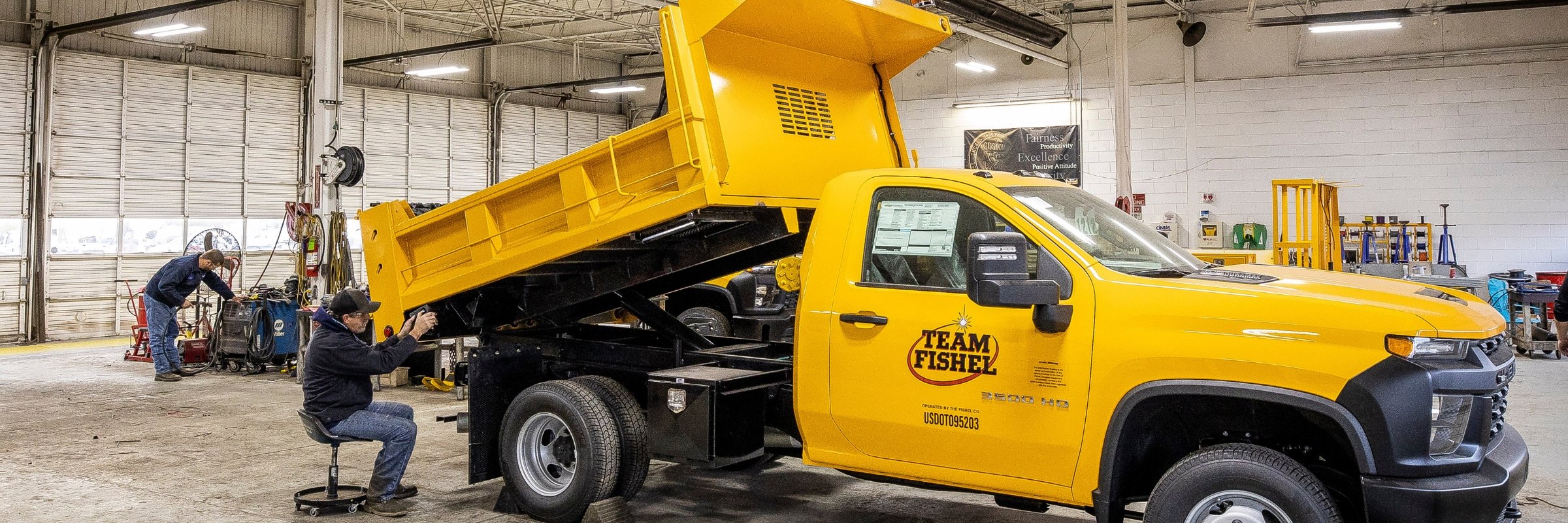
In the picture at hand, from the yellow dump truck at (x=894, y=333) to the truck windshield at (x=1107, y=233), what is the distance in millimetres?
21

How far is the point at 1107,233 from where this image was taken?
14.8ft

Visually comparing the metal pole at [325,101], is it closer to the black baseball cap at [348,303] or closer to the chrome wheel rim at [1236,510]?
the black baseball cap at [348,303]

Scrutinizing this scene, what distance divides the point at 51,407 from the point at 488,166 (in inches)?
615

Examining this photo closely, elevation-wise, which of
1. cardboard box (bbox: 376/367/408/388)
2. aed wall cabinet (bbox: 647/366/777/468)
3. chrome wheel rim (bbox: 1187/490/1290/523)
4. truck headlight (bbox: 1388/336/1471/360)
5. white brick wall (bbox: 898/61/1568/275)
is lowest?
cardboard box (bbox: 376/367/408/388)

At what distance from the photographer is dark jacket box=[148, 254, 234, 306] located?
12203mm

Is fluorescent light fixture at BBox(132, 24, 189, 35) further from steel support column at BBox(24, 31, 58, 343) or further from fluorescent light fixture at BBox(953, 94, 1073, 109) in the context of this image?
fluorescent light fixture at BBox(953, 94, 1073, 109)

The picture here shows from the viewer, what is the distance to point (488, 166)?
82.6 feet

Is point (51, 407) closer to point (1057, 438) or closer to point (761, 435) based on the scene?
point (761, 435)

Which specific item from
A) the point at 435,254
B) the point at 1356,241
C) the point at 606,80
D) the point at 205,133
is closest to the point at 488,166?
the point at 606,80

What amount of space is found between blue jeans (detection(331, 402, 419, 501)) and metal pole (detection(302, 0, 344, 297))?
6811 millimetres

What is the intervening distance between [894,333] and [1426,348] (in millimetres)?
1918

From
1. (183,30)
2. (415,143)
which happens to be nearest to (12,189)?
(183,30)

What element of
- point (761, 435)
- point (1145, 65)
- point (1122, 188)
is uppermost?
point (1145, 65)

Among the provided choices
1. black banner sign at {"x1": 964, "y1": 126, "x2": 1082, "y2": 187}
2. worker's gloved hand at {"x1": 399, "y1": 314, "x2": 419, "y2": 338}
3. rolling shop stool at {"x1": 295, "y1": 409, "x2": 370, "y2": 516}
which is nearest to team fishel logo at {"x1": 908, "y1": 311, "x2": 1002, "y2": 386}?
worker's gloved hand at {"x1": 399, "y1": 314, "x2": 419, "y2": 338}
